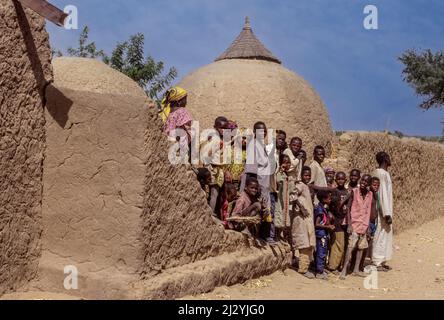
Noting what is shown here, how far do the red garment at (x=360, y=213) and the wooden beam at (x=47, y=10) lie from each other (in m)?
4.11

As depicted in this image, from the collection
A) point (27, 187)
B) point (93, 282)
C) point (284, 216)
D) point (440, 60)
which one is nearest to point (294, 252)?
point (284, 216)

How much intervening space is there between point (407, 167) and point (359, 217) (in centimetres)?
474

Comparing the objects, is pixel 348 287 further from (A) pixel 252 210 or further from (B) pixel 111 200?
(B) pixel 111 200

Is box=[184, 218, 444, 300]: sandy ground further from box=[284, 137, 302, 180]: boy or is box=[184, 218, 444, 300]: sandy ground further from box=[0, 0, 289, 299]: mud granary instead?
box=[284, 137, 302, 180]: boy

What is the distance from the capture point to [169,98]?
5512 mm

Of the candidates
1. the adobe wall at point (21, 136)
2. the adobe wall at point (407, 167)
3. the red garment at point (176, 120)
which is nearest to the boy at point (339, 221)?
the adobe wall at point (407, 167)

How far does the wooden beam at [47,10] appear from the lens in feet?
13.6

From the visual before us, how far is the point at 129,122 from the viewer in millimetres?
4176

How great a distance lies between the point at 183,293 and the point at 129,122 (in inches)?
58.9

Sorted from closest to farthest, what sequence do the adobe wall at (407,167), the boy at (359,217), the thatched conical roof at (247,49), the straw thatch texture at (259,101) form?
the boy at (359,217) < the adobe wall at (407,167) < the straw thatch texture at (259,101) < the thatched conical roof at (247,49)

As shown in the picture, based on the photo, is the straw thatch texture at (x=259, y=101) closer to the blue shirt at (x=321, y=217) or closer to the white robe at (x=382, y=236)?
the white robe at (x=382, y=236)

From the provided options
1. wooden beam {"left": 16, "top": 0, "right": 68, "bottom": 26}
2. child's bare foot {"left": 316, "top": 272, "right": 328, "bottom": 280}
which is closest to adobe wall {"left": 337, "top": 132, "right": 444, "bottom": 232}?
child's bare foot {"left": 316, "top": 272, "right": 328, "bottom": 280}

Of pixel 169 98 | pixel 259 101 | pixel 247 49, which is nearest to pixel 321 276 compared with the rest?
pixel 169 98
